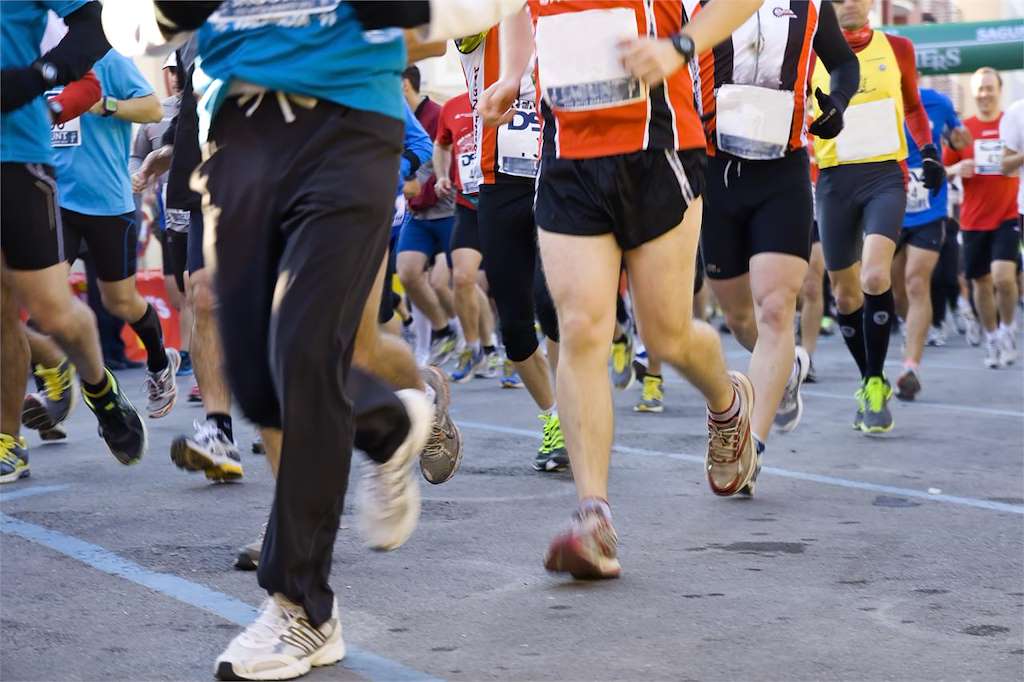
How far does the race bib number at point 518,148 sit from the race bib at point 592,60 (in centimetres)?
164

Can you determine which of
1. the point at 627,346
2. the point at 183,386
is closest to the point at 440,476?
the point at 627,346

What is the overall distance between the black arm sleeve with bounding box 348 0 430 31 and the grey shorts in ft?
15.7

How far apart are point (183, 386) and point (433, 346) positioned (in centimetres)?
205

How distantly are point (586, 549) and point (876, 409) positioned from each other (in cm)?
402

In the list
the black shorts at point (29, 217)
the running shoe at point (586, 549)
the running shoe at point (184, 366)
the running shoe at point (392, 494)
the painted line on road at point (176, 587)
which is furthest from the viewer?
the running shoe at point (184, 366)

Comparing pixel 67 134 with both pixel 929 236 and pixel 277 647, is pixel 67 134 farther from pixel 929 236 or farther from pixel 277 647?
pixel 929 236

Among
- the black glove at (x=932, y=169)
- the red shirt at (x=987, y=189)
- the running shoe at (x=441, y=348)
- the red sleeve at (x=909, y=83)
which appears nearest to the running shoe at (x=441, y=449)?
the red sleeve at (x=909, y=83)

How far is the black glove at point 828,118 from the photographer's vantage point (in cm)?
606

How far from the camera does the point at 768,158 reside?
579cm

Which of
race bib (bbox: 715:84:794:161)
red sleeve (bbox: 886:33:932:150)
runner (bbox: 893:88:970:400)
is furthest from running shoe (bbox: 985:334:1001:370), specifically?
race bib (bbox: 715:84:794:161)

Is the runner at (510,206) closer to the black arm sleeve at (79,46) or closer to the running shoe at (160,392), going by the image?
the black arm sleeve at (79,46)

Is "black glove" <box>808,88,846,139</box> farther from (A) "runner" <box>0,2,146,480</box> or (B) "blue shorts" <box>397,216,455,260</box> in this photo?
(B) "blue shorts" <box>397,216,455,260</box>

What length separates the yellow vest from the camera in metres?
7.81

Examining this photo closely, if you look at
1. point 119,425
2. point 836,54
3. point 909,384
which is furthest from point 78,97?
point 909,384
